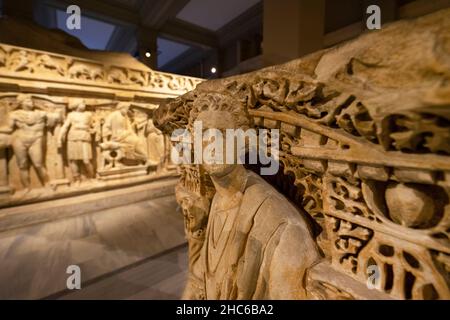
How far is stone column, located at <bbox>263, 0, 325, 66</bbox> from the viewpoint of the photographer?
212 centimetres

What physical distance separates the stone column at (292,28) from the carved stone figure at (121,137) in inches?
137

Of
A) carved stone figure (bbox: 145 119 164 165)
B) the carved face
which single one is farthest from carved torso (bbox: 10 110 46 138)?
the carved face

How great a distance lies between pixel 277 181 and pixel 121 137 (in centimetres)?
426

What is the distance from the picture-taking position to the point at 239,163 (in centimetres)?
108

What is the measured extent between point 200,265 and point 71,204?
11.5 ft

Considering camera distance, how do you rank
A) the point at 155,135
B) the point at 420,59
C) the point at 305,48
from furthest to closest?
the point at 155,135, the point at 305,48, the point at 420,59

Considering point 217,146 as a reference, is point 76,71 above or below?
above

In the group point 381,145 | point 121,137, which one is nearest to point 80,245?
point 121,137

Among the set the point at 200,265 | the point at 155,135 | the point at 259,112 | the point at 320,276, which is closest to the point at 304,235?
the point at 320,276

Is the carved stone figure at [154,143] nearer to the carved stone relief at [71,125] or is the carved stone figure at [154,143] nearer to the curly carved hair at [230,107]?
the carved stone relief at [71,125]

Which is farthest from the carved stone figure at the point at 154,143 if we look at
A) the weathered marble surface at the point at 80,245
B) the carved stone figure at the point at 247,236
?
the carved stone figure at the point at 247,236

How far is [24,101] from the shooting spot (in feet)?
12.1

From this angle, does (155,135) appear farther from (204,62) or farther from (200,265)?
(204,62)

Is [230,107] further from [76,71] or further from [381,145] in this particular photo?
[76,71]
